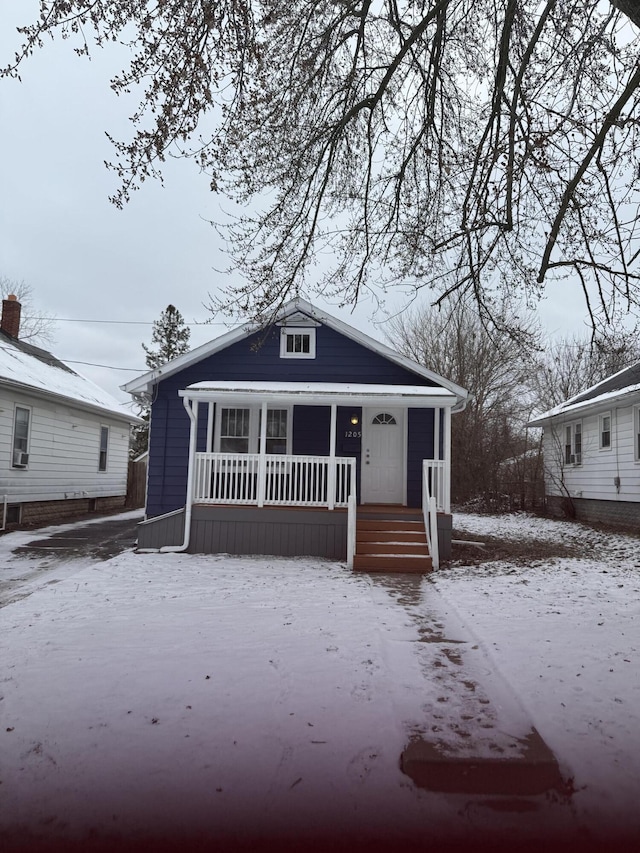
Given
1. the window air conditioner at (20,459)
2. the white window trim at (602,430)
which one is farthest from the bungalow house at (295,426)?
the white window trim at (602,430)

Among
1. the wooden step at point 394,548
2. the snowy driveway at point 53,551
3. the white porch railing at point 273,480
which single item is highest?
the white porch railing at point 273,480

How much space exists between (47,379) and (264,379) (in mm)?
7366

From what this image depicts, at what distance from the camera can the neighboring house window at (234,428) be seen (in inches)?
481

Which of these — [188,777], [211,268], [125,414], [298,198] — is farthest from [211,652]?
[125,414]

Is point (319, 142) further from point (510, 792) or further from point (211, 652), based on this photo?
point (510, 792)

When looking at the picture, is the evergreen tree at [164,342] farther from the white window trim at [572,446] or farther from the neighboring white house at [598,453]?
the white window trim at [572,446]

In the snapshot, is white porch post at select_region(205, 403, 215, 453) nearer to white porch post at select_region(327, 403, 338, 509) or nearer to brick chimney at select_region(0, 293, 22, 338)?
white porch post at select_region(327, 403, 338, 509)

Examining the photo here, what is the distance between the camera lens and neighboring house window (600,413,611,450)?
15.2m

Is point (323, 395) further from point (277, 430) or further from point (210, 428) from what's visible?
point (210, 428)

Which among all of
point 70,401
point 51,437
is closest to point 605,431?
point 70,401

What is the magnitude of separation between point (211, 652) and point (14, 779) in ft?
6.47

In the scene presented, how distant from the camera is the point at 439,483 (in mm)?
10180

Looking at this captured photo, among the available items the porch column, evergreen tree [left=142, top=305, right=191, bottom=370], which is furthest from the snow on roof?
evergreen tree [left=142, top=305, right=191, bottom=370]

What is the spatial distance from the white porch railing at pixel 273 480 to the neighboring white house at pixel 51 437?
5.71 m
